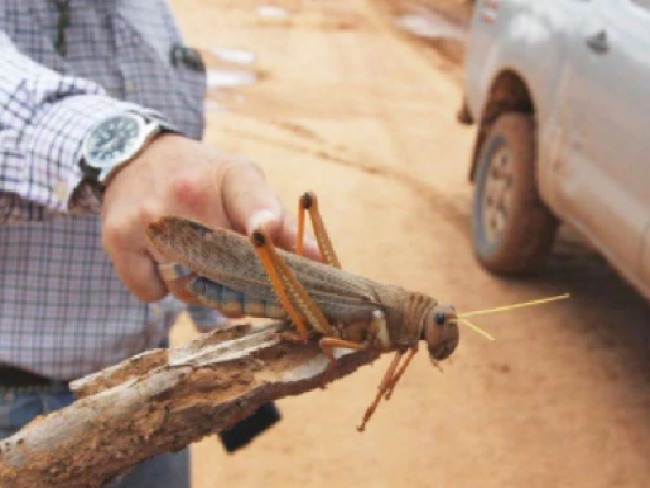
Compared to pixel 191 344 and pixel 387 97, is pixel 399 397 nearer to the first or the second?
→ pixel 191 344

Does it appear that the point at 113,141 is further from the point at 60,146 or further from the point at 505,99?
the point at 505,99

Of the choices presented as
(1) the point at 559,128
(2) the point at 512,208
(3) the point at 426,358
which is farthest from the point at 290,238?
(2) the point at 512,208

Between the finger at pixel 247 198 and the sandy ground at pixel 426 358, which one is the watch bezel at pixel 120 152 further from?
the sandy ground at pixel 426 358

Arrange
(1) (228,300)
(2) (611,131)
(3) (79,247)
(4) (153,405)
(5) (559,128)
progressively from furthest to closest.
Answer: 1. (5) (559,128)
2. (2) (611,131)
3. (3) (79,247)
4. (1) (228,300)
5. (4) (153,405)

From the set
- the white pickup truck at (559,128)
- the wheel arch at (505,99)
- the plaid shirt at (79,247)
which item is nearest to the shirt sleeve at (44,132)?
the plaid shirt at (79,247)

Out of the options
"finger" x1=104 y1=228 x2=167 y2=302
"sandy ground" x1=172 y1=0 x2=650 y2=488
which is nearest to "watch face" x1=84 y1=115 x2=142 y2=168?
"finger" x1=104 y1=228 x2=167 y2=302

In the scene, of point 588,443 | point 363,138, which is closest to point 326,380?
point 588,443

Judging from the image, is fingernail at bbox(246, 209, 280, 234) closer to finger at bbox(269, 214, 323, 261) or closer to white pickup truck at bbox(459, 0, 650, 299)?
finger at bbox(269, 214, 323, 261)
